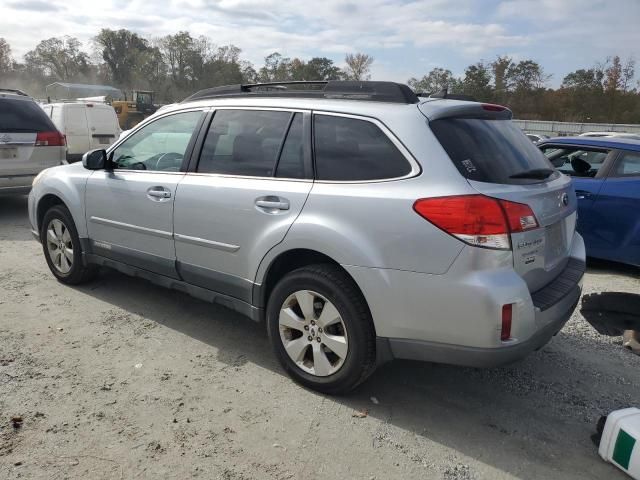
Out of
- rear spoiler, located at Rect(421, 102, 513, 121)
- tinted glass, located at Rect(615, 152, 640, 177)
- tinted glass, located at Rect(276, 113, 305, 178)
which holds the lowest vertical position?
tinted glass, located at Rect(615, 152, 640, 177)

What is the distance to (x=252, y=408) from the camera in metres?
3.04

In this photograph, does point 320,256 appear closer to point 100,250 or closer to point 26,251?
point 100,250

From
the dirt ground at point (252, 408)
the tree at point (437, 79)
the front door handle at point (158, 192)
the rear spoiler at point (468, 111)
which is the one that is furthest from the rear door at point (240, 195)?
the tree at point (437, 79)

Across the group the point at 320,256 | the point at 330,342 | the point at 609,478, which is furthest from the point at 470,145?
the point at 609,478

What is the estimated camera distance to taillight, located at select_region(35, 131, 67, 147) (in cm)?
781

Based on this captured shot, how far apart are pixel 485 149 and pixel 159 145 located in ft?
8.60

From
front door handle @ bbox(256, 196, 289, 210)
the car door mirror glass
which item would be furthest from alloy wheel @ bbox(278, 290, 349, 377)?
the car door mirror glass

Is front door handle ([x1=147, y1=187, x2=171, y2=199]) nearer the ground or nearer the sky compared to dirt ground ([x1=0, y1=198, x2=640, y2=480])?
nearer the sky

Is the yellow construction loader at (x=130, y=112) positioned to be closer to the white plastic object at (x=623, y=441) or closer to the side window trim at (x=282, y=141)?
the side window trim at (x=282, y=141)

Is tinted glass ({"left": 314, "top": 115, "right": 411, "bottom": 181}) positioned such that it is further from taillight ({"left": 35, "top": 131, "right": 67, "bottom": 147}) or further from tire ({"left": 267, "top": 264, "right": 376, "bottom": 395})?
taillight ({"left": 35, "top": 131, "right": 67, "bottom": 147})

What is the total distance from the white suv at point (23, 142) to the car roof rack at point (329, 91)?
4.90 metres

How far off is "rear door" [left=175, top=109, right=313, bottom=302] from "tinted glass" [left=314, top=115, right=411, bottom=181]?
0.10m

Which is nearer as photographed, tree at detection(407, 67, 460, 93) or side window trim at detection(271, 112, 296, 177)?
side window trim at detection(271, 112, 296, 177)

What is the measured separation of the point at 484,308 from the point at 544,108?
54.2 m
